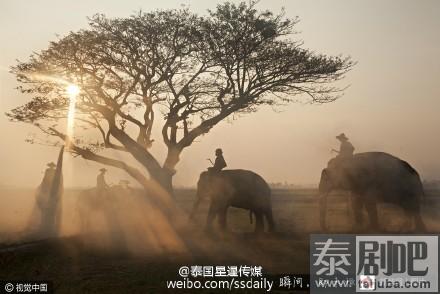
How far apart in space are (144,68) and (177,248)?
10383mm

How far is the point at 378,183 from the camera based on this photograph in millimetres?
16703

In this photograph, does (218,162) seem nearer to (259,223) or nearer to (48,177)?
(259,223)

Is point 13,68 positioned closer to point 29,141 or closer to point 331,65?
point 29,141

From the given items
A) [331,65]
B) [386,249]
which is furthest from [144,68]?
[386,249]

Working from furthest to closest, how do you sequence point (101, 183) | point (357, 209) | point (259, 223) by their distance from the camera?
1. point (101, 183)
2. point (259, 223)
3. point (357, 209)

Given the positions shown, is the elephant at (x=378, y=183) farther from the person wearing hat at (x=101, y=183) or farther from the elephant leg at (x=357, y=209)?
the person wearing hat at (x=101, y=183)

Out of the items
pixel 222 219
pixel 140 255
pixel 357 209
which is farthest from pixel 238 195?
pixel 140 255

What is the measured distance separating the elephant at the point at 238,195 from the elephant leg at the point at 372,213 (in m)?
3.17

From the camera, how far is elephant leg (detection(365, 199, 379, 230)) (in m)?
16.2

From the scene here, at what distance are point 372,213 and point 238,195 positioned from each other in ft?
14.1

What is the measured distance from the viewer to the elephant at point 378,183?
1648 cm

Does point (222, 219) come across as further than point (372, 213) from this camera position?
Yes

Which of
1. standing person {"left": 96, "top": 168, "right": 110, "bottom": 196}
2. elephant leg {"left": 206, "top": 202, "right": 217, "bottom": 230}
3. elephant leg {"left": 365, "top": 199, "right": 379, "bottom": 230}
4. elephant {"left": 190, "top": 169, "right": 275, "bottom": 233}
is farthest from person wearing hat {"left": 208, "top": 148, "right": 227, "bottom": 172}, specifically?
standing person {"left": 96, "top": 168, "right": 110, "bottom": 196}

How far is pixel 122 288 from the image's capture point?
416 inches
